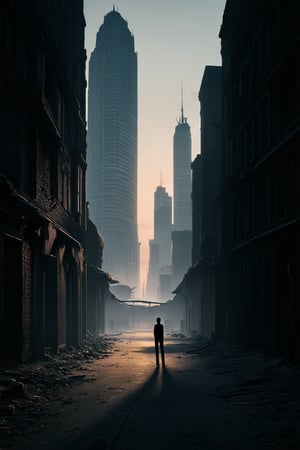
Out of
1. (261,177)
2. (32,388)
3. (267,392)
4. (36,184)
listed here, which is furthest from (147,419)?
(261,177)

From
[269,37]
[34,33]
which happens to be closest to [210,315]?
[269,37]

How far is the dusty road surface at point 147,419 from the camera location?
22.4 feet

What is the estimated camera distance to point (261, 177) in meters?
19.2

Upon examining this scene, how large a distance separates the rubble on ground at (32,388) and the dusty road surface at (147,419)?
243 millimetres

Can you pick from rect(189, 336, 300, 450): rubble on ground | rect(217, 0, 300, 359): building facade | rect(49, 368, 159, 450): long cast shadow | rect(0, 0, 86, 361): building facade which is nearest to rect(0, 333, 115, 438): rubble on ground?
rect(0, 0, 86, 361): building facade

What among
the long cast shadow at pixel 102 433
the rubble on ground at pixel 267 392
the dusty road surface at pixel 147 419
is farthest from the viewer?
the rubble on ground at pixel 267 392

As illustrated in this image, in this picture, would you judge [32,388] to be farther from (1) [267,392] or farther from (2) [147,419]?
(1) [267,392]

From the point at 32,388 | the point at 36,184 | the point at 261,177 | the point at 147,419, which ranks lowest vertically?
the point at 32,388

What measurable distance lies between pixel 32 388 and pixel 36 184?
6255 millimetres

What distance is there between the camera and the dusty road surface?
683 cm

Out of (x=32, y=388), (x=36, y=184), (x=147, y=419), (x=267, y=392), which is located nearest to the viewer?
(x=147, y=419)

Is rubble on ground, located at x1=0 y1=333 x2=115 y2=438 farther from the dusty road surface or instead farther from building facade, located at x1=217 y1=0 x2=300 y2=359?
building facade, located at x1=217 y1=0 x2=300 y2=359

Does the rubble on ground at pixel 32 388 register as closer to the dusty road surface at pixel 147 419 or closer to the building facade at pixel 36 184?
the dusty road surface at pixel 147 419

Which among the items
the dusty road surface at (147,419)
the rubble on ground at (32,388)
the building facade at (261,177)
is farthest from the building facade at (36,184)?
the building facade at (261,177)
